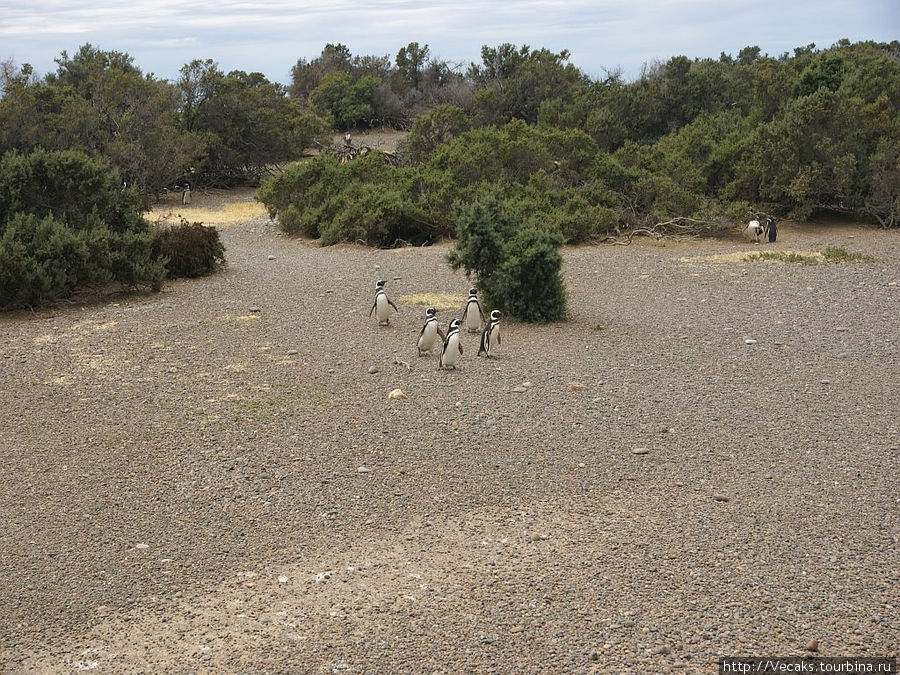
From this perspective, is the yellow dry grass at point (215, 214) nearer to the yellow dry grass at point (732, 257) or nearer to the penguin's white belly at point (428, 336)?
the yellow dry grass at point (732, 257)

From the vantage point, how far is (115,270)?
12930 mm

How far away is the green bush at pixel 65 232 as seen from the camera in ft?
39.3

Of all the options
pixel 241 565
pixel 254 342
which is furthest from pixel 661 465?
pixel 254 342

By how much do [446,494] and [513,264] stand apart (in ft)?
16.8

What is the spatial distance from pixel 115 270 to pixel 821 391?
30.4ft

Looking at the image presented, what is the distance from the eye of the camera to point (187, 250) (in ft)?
46.5

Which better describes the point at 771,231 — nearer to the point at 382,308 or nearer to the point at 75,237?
the point at 382,308

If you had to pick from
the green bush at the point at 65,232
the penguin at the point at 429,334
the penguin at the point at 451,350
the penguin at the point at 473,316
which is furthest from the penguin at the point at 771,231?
the green bush at the point at 65,232

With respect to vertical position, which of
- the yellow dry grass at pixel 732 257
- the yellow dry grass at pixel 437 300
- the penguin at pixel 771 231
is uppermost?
the penguin at pixel 771 231

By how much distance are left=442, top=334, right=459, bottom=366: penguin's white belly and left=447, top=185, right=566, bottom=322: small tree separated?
2.11 m

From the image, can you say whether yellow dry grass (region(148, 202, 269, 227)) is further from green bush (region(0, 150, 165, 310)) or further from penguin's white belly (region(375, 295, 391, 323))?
penguin's white belly (region(375, 295, 391, 323))

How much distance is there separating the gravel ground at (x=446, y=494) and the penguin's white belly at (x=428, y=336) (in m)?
0.21

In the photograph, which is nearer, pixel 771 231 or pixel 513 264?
pixel 513 264

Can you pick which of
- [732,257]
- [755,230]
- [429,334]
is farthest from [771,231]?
[429,334]
